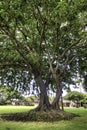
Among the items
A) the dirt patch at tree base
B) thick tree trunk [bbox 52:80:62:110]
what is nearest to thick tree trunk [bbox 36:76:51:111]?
thick tree trunk [bbox 52:80:62:110]

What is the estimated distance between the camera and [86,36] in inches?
840

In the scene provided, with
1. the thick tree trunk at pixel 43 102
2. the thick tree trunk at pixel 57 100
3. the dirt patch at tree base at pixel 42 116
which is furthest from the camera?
the thick tree trunk at pixel 57 100

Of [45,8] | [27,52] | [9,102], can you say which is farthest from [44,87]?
[9,102]

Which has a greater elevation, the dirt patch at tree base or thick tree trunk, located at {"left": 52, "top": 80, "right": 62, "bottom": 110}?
thick tree trunk, located at {"left": 52, "top": 80, "right": 62, "bottom": 110}

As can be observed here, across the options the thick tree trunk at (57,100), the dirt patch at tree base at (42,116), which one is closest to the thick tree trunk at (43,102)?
the thick tree trunk at (57,100)

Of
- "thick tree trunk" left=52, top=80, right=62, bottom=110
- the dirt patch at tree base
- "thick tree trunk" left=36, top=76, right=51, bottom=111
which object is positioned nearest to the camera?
the dirt patch at tree base

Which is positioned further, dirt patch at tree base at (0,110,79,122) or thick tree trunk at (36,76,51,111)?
thick tree trunk at (36,76,51,111)

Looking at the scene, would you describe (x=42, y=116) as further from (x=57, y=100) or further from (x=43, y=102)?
(x=57, y=100)

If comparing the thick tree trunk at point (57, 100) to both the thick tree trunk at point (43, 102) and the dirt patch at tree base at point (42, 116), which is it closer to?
the thick tree trunk at point (43, 102)

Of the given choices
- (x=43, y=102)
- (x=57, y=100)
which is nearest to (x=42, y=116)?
(x=43, y=102)

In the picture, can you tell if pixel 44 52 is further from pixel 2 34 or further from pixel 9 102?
pixel 9 102

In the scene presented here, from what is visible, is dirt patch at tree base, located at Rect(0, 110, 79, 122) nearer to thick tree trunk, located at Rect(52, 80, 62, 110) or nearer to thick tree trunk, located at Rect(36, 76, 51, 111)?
thick tree trunk, located at Rect(36, 76, 51, 111)

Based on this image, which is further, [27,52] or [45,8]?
[27,52]

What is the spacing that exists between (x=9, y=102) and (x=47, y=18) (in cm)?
4294
